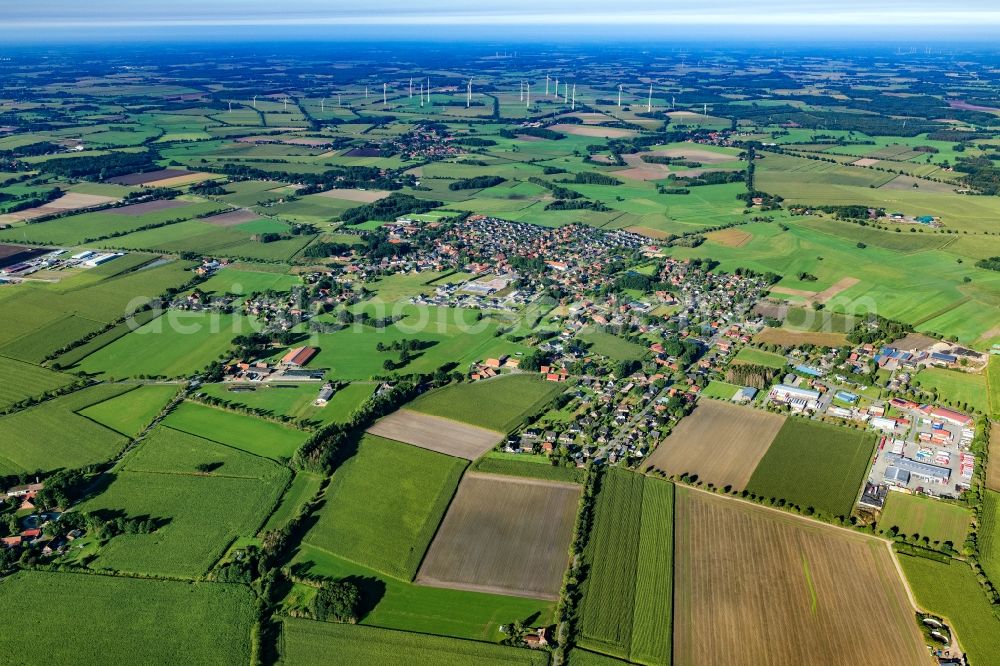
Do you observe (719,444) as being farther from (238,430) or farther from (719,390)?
(238,430)

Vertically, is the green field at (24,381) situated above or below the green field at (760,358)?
below

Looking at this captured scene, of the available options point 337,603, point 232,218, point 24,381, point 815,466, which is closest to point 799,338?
point 815,466

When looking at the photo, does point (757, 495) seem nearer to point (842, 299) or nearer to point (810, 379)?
point (810, 379)

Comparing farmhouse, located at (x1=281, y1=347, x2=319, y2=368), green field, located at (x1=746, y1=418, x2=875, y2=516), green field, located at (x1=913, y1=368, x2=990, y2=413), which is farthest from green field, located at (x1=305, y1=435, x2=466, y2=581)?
green field, located at (x1=913, y1=368, x2=990, y2=413)

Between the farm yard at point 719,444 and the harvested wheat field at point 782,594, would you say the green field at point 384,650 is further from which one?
the farm yard at point 719,444

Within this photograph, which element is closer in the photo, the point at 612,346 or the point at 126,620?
the point at 126,620

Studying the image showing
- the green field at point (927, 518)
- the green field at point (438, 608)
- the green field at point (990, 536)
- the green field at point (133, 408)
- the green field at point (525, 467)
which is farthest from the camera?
the green field at point (133, 408)

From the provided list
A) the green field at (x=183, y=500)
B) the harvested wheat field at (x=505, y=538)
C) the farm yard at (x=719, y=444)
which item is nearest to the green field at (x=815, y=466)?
the farm yard at (x=719, y=444)

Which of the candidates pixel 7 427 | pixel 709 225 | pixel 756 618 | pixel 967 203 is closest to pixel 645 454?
pixel 756 618

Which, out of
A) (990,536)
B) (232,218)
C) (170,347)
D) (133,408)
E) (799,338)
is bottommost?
(133,408)
